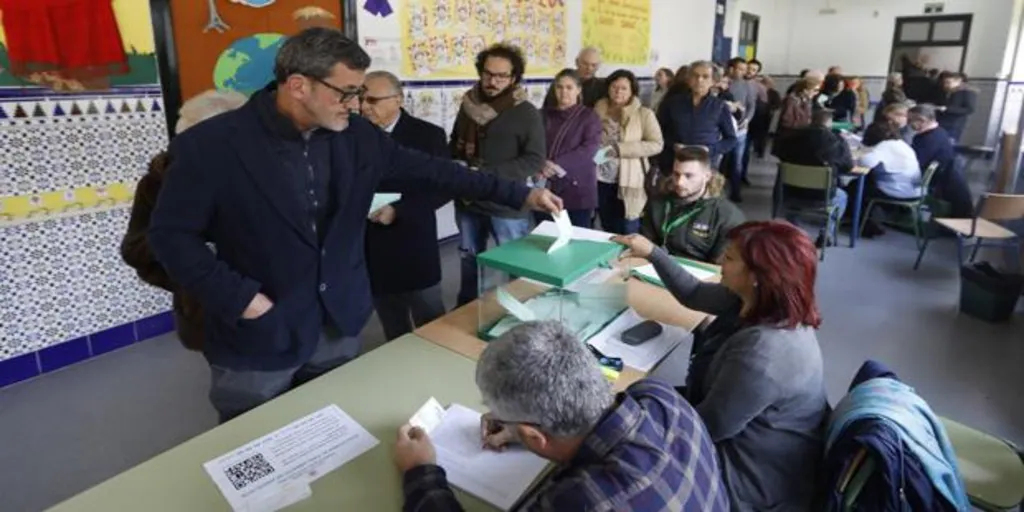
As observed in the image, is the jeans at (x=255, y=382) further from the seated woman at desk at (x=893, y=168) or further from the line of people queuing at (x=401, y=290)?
the seated woman at desk at (x=893, y=168)

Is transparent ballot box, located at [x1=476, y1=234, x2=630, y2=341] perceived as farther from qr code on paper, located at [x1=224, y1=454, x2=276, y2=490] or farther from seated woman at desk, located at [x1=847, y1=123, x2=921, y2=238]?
seated woman at desk, located at [x1=847, y1=123, x2=921, y2=238]

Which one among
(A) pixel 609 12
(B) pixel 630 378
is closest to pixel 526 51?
(A) pixel 609 12

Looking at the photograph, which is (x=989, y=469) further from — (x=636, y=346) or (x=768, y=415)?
(x=636, y=346)

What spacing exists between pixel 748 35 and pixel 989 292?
377 inches

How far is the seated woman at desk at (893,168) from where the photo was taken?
523 centimetres

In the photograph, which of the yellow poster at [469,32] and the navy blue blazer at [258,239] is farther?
the yellow poster at [469,32]

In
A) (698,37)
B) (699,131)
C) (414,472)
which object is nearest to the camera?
(414,472)

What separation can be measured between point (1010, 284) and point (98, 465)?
4.78 meters

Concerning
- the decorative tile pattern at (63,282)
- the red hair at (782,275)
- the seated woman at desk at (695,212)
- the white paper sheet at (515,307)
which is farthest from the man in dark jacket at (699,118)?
the decorative tile pattern at (63,282)

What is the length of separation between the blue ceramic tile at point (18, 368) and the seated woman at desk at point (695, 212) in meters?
3.07

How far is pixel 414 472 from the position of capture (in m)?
1.19

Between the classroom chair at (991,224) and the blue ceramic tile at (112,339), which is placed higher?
the classroom chair at (991,224)

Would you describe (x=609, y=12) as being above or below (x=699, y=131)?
above

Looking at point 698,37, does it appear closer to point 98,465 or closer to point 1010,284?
point 1010,284
